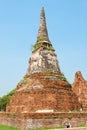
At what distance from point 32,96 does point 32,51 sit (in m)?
6.18

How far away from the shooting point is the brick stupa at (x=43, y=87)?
20.2 meters

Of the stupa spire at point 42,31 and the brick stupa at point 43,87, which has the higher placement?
the stupa spire at point 42,31

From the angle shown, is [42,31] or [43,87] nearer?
[43,87]

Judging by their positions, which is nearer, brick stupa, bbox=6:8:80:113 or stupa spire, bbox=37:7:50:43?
brick stupa, bbox=6:8:80:113

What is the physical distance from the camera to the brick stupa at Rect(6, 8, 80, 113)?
794 inches

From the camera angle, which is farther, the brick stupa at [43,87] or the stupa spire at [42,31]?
the stupa spire at [42,31]

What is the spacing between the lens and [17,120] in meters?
18.5

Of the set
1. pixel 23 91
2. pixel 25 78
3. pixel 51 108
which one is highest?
pixel 25 78

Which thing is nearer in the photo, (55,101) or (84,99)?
(55,101)

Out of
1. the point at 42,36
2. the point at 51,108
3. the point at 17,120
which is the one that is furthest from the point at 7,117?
the point at 42,36

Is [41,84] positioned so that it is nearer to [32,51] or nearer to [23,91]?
[23,91]

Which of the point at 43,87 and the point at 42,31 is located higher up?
the point at 42,31

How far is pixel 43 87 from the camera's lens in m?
20.8

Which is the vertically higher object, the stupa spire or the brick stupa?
the stupa spire
